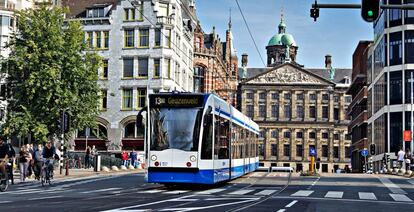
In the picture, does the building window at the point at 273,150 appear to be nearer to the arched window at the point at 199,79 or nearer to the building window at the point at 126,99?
the arched window at the point at 199,79

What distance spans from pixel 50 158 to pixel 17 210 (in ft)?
44.4

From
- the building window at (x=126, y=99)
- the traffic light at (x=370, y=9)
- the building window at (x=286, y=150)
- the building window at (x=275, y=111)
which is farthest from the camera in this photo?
the building window at (x=286, y=150)

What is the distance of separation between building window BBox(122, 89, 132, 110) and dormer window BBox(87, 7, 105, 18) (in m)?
9.02

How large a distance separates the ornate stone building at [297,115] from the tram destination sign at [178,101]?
117734 millimetres

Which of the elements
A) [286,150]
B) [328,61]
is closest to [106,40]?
[286,150]

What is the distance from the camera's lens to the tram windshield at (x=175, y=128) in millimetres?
23078

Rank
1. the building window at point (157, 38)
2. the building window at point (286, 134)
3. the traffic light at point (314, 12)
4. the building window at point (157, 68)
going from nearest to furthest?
the traffic light at point (314, 12) → the building window at point (157, 68) → the building window at point (157, 38) → the building window at point (286, 134)

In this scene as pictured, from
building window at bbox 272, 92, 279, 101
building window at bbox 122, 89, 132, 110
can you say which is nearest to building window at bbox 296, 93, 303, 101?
building window at bbox 272, 92, 279, 101

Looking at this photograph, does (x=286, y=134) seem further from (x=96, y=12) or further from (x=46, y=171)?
(x=46, y=171)

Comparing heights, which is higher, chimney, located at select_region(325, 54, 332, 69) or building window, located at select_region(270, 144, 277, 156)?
chimney, located at select_region(325, 54, 332, 69)

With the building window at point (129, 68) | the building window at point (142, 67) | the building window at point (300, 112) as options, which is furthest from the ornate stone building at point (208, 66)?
the building window at point (300, 112)

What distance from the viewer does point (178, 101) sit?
2348 cm

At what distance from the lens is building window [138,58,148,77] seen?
72.4m

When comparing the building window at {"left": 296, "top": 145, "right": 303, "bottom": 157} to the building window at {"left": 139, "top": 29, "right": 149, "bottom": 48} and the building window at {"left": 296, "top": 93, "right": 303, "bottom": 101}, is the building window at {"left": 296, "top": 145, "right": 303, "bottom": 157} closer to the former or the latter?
the building window at {"left": 296, "top": 93, "right": 303, "bottom": 101}
